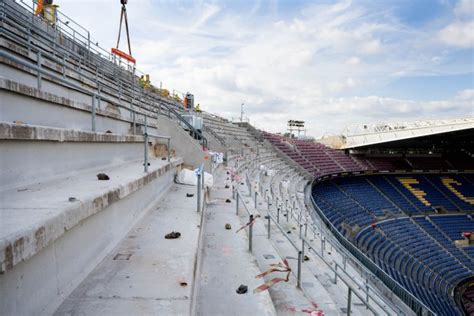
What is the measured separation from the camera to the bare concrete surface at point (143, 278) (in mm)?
1930

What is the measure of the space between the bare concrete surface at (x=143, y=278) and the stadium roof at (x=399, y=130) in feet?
71.9

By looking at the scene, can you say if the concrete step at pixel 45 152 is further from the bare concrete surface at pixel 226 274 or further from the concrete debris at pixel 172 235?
the bare concrete surface at pixel 226 274

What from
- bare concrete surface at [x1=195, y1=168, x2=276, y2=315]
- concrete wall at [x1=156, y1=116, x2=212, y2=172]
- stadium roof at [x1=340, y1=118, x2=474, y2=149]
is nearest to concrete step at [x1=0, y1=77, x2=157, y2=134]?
bare concrete surface at [x1=195, y1=168, x2=276, y2=315]

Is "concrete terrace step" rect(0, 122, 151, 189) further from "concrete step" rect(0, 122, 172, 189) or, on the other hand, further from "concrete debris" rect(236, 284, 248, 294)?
"concrete debris" rect(236, 284, 248, 294)

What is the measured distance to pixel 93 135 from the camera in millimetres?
3646

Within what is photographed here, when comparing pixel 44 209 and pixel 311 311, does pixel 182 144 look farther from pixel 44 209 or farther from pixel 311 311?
pixel 44 209

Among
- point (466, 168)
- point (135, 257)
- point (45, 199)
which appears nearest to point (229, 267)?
point (135, 257)

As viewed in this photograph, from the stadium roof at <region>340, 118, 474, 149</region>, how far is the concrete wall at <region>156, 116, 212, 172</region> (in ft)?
62.2

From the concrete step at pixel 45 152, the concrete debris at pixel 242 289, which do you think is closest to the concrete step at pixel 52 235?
the concrete step at pixel 45 152

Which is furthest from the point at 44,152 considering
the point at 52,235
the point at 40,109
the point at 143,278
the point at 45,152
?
the point at 143,278

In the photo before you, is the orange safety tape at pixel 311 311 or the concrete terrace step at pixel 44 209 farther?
the orange safety tape at pixel 311 311

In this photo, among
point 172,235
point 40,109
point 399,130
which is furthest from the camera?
point 399,130

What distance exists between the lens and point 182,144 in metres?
8.38

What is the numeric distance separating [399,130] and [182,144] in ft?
64.5
